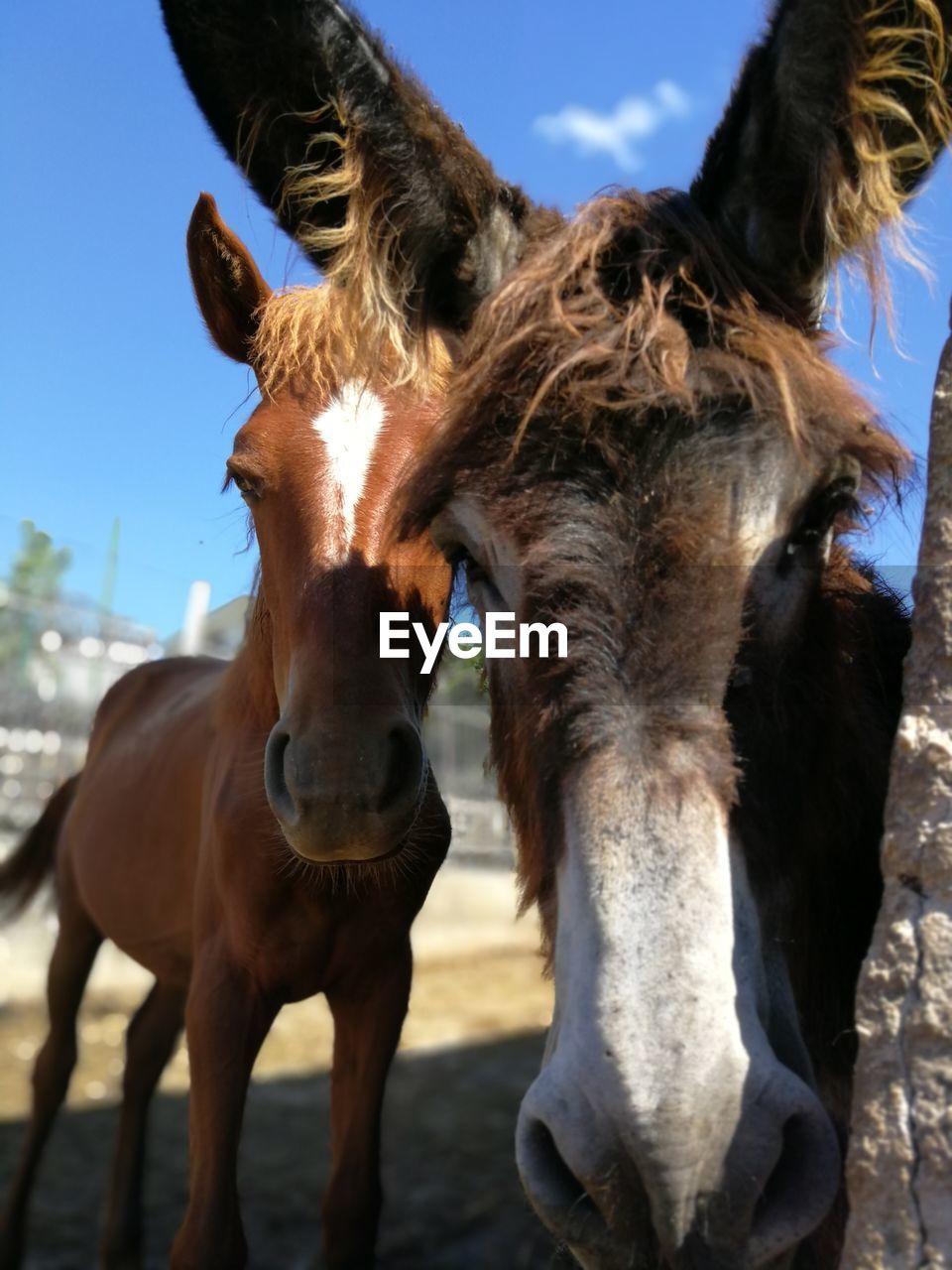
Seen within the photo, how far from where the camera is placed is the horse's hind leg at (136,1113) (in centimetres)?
463

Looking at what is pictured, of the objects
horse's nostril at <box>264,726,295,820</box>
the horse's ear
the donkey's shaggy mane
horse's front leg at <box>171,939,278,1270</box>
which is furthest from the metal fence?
horse's nostril at <box>264,726,295,820</box>

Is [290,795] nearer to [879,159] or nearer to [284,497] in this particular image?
[284,497]

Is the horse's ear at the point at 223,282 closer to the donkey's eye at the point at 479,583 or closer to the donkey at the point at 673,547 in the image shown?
the donkey at the point at 673,547

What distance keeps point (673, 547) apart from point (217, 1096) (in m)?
2.05

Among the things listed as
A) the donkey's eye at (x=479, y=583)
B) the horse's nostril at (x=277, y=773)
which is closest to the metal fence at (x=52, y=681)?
the horse's nostril at (x=277, y=773)

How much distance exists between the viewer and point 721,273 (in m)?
2.10

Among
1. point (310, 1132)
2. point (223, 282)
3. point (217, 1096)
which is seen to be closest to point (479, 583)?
point (217, 1096)

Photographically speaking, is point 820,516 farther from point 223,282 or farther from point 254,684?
point 223,282

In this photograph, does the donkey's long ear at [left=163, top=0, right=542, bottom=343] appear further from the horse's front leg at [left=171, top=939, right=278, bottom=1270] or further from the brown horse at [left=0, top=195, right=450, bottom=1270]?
the horse's front leg at [left=171, top=939, right=278, bottom=1270]

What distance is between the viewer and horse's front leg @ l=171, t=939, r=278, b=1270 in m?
2.86

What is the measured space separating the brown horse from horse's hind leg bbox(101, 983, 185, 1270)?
1.53 m

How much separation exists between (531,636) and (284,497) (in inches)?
49.8

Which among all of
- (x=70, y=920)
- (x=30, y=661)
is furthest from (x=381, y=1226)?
(x=30, y=661)

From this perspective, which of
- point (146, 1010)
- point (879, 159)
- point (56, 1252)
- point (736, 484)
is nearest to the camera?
point (736, 484)
